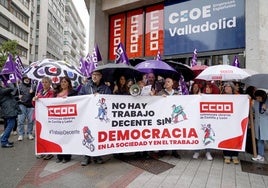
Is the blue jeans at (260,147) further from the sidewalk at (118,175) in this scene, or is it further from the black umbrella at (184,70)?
the black umbrella at (184,70)

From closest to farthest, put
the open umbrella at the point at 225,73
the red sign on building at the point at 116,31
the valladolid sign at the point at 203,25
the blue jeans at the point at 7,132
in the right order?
the open umbrella at the point at 225,73 → the blue jeans at the point at 7,132 → the valladolid sign at the point at 203,25 → the red sign on building at the point at 116,31

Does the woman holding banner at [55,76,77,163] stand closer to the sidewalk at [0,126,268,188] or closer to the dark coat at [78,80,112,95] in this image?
the sidewalk at [0,126,268,188]

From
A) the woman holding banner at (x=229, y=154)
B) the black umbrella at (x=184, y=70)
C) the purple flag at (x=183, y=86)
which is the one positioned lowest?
the woman holding banner at (x=229, y=154)

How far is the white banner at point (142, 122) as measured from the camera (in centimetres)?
584

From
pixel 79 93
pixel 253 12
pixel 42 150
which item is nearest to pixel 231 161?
pixel 79 93

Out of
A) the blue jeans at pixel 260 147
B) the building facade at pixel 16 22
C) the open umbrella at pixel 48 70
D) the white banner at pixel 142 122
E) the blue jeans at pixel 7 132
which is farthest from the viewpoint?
the building facade at pixel 16 22

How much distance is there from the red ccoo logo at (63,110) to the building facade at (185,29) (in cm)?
302

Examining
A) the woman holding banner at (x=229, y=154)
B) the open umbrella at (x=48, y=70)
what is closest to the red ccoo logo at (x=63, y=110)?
the open umbrella at (x=48, y=70)

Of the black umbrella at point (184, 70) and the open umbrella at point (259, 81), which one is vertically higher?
the black umbrella at point (184, 70)

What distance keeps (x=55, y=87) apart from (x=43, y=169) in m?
1.94

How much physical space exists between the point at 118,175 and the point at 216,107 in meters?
2.57

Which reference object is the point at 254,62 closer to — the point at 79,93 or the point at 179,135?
the point at 179,135

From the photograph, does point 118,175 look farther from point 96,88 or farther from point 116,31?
point 116,31

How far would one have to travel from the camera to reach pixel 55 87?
21.9 feet
